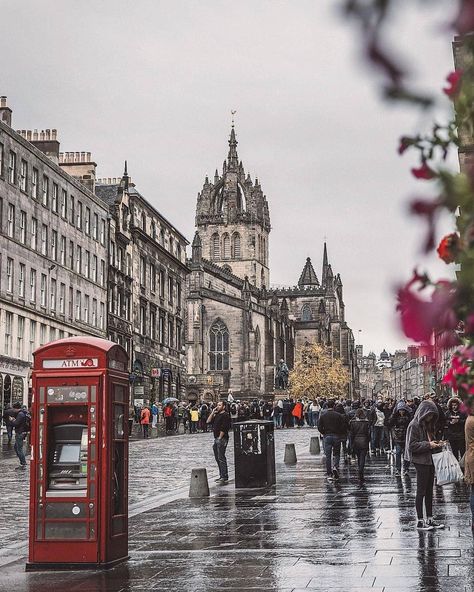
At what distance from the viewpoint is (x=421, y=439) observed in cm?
1350

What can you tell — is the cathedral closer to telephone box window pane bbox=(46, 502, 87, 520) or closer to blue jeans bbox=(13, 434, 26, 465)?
blue jeans bbox=(13, 434, 26, 465)

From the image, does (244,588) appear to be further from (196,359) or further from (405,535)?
(196,359)

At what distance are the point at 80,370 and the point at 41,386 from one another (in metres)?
0.48

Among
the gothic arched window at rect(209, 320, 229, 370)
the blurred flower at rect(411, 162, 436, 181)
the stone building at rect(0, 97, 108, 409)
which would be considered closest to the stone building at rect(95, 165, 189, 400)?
the stone building at rect(0, 97, 108, 409)

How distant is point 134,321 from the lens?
68312mm

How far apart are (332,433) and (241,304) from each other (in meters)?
77.9

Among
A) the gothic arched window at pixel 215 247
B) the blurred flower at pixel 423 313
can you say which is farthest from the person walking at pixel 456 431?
the gothic arched window at pixel 215 247

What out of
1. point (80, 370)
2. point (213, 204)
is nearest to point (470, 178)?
point (80, 370)

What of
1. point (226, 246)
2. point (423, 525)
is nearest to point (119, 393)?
point (423, 525)

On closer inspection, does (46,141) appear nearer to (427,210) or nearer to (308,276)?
(427,210)

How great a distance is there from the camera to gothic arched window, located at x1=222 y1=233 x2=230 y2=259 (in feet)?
464

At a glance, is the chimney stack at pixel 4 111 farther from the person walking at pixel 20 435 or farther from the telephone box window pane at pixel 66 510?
the telephone box window pane at pixel 66 510

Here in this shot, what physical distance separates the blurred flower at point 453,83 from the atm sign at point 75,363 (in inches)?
342

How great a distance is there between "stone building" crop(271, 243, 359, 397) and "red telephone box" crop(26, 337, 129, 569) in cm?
12247
